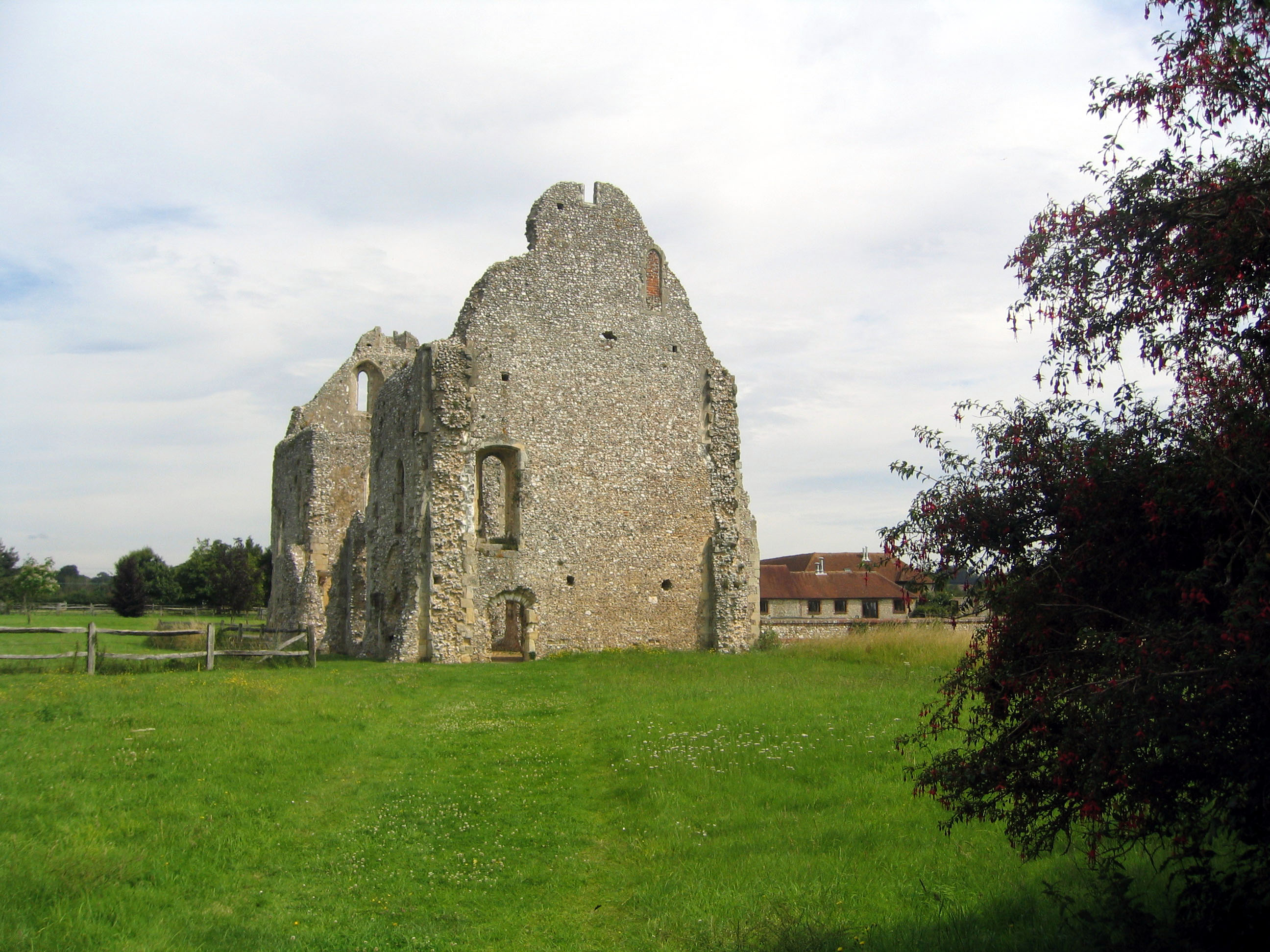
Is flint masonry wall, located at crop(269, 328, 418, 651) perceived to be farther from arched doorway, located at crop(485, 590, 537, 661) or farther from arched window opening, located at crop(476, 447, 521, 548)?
arched doorway, located at crop(485, 590, 537, 661)

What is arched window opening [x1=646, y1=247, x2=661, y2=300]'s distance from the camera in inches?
1048

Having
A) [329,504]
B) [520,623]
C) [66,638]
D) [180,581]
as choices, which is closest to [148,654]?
[520,623]

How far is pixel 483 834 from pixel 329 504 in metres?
25.6

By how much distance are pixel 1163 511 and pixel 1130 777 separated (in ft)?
3.80

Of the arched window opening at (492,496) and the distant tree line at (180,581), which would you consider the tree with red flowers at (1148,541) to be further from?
the distant tree line at (180,581)

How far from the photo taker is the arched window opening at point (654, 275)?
1048 inches

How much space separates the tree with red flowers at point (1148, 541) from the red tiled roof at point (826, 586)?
48082mm

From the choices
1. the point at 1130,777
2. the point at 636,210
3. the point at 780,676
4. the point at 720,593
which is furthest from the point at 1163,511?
the point at 636,210

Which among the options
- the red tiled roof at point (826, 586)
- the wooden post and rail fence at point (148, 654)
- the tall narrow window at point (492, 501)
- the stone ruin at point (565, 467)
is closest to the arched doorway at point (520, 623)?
the stone ruin at point (565, 467)

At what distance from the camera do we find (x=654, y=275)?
2675 centimetres

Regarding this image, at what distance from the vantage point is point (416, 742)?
1169 centimetres

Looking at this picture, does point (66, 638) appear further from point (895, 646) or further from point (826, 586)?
point (826, 586)

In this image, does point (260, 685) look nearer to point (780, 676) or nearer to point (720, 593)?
point (780, 676)

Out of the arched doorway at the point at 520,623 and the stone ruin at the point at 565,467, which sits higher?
the stone ruin at the point at 565,467
